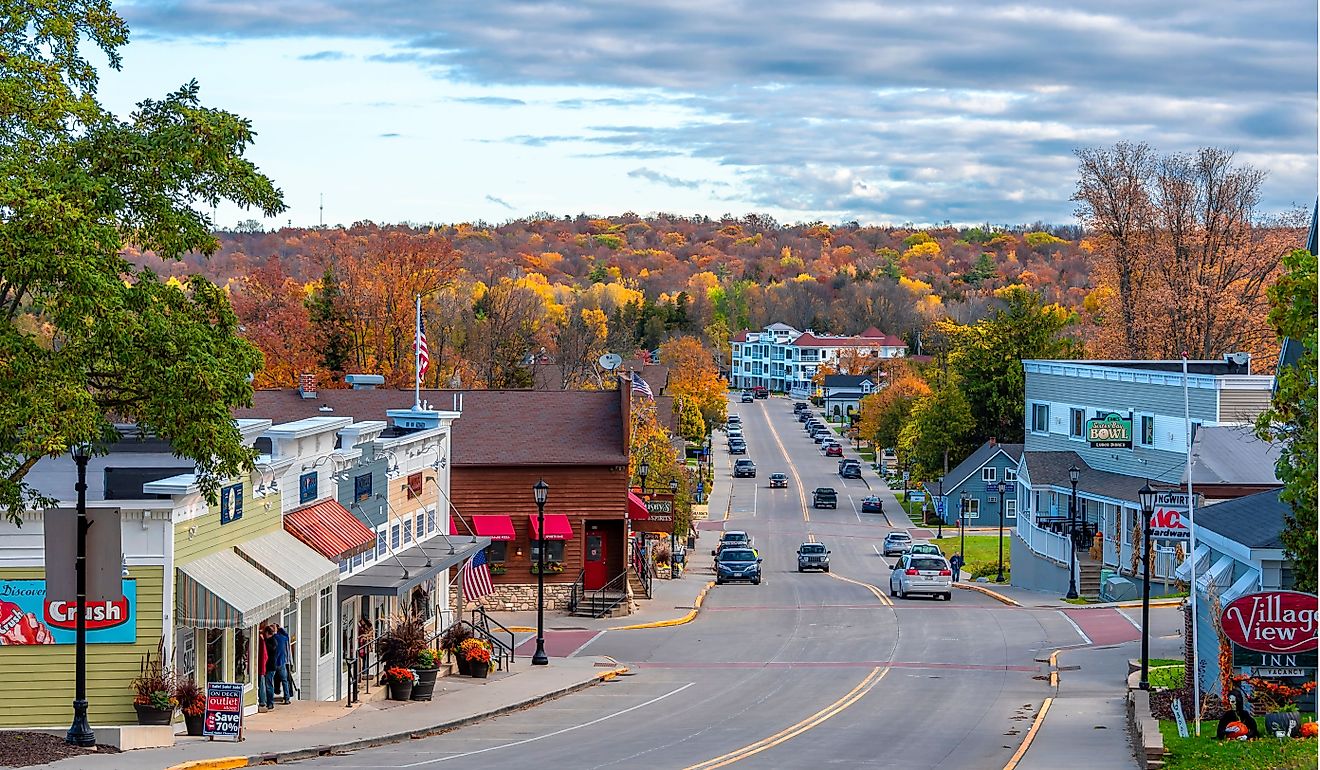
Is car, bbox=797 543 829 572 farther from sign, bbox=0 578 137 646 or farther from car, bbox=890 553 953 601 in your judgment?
sign, bbox=0 578 137 646

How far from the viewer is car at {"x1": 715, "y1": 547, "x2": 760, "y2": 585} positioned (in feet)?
210

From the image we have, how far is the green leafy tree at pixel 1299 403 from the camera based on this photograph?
63.6 ft

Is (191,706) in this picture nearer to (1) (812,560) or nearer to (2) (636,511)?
(2) (636,511)

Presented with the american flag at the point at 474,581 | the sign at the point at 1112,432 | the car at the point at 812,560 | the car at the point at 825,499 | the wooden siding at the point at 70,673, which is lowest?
the car at the point at 825,499

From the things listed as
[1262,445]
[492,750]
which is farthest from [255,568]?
[1262,445]

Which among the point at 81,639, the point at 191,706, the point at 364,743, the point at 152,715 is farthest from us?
the point at 364,743

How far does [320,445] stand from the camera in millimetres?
33375

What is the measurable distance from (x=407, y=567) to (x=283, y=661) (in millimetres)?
6956

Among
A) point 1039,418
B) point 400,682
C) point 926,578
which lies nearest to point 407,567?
point 400,682

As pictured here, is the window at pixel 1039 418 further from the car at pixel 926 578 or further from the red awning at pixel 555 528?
the red awning at pixel 555 528

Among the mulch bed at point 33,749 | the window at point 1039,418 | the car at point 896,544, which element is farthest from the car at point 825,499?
the mulch bed at point 33,749

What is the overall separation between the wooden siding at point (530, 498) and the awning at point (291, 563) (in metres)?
20.0

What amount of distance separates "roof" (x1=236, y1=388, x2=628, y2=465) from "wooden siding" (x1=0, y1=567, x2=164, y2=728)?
1007 inches

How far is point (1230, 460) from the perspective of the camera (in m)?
50.5
